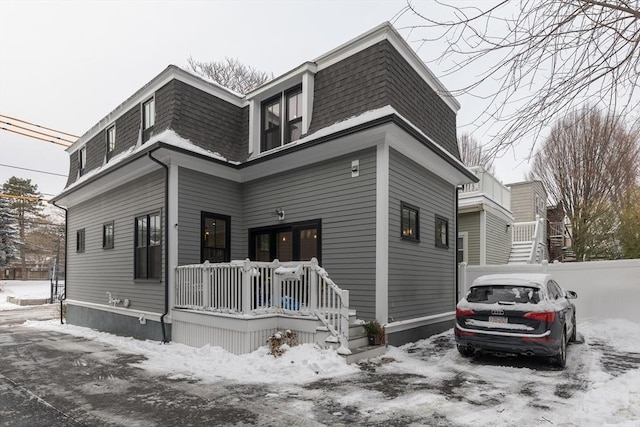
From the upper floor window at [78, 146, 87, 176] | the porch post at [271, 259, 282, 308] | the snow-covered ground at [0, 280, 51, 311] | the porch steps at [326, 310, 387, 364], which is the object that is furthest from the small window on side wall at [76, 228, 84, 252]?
the snow-covered ground at [0, 280, 51, 311]

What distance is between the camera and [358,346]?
709cm

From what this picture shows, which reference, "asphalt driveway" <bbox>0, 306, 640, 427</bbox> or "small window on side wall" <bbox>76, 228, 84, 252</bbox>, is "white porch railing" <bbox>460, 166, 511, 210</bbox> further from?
"small window on side wall" <bbox>76, 228, 84, 252</bbox>

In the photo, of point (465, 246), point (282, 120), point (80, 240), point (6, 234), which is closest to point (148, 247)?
point (282, 120)

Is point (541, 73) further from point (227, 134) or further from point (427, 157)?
point (227, 134)

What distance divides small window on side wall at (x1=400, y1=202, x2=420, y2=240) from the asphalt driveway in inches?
101

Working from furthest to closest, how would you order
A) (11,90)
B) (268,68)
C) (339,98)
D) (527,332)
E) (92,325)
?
(11,90)
(268,68)
(92,325)
(339,98)
(527,332)

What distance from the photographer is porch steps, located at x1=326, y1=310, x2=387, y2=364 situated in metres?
6.69

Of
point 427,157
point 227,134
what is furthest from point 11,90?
point 427,157

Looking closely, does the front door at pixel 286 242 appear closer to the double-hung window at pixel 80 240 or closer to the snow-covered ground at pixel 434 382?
the snow-covered ground at pixel 434 382

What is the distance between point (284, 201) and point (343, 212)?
1.85 m

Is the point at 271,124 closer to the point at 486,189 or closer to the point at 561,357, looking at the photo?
the point at 561,357

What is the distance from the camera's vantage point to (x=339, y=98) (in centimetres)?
854

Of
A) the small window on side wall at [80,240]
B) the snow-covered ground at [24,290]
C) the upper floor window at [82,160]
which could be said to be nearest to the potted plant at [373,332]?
the small window on side wall at [80,240]

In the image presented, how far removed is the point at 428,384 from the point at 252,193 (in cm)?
668
